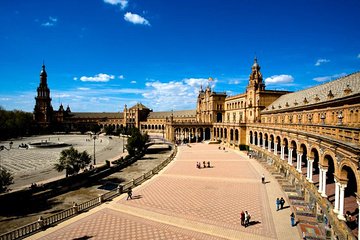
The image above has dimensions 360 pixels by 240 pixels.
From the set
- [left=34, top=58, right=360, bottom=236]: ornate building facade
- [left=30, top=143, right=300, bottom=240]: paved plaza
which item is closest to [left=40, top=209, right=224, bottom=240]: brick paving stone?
[left=30, top=143, right=300, bottom=240]: paved plaza

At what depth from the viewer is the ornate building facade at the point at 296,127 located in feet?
49.5

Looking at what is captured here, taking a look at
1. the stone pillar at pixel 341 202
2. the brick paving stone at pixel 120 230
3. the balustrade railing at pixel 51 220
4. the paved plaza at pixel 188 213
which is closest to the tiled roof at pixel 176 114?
the paved plaza at pixel 188 213

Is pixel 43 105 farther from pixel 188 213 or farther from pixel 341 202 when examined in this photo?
pixel 341 202

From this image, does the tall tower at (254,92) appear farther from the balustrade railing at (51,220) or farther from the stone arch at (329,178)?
the balustrade railing at (51,220)

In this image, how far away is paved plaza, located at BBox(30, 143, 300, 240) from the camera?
16.0 meters

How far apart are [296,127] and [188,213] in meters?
16.9

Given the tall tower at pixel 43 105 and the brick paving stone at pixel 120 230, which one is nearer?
the brick paving stone at pixel 120 230

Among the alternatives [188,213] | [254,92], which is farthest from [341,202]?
[254,92]

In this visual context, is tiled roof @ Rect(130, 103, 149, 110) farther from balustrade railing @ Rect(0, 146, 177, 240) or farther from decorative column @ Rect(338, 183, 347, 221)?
decorative column @ Rect(338, 183, 347, 221)

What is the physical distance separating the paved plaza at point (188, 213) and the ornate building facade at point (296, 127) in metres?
3.90

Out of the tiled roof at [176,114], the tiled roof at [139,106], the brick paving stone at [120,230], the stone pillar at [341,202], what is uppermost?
the tiled roof at [139,106]

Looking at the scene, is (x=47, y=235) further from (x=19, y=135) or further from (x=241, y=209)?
(x=19, y=135)

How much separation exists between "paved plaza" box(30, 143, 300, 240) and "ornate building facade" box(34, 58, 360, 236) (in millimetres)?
3903

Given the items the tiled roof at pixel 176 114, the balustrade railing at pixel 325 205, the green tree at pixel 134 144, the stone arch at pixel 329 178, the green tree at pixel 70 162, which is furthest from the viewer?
the tiled roof at pixel 176 114
